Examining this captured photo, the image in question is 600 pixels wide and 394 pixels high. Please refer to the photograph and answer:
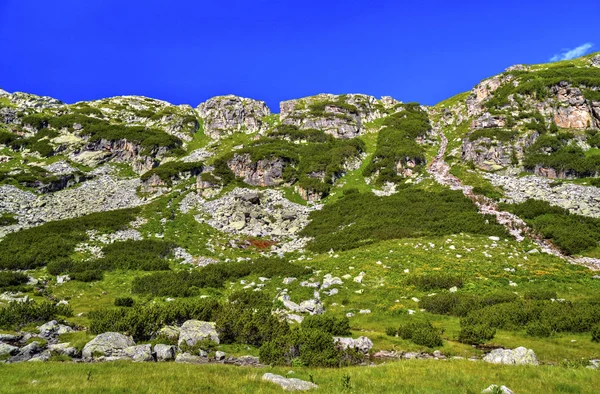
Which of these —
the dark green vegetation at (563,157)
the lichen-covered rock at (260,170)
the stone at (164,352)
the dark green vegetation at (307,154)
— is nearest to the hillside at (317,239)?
the stone at (164,352)

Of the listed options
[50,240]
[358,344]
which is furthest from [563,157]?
[50,240]

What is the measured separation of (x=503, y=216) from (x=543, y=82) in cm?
5159

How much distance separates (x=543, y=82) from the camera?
7112 cm

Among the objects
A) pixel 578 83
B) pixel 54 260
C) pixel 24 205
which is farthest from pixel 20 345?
pixel 578 83

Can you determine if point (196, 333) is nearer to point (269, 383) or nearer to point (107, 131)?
point (269, 383)

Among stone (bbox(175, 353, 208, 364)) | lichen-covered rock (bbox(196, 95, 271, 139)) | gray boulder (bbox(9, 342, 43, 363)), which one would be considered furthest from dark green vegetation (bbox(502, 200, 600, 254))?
lichen-covered rock (bbox(196, 95, 271, 139))

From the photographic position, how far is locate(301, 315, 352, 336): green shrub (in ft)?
55.9

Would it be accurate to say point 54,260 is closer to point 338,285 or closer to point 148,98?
point 338,285

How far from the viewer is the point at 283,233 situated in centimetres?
4547

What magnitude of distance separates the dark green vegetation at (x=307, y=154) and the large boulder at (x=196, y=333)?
40862mm

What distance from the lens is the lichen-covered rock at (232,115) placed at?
93.6 metres

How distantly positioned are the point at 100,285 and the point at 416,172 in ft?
162

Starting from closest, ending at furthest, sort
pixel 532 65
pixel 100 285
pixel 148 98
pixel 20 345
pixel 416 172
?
pixel 20 345, pixel 100 285, pixel 416 172, pixel 532 65, pixel 148 98

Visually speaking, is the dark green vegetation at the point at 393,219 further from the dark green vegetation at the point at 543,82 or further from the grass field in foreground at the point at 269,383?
the dark green vegetation at the point at 543,82
